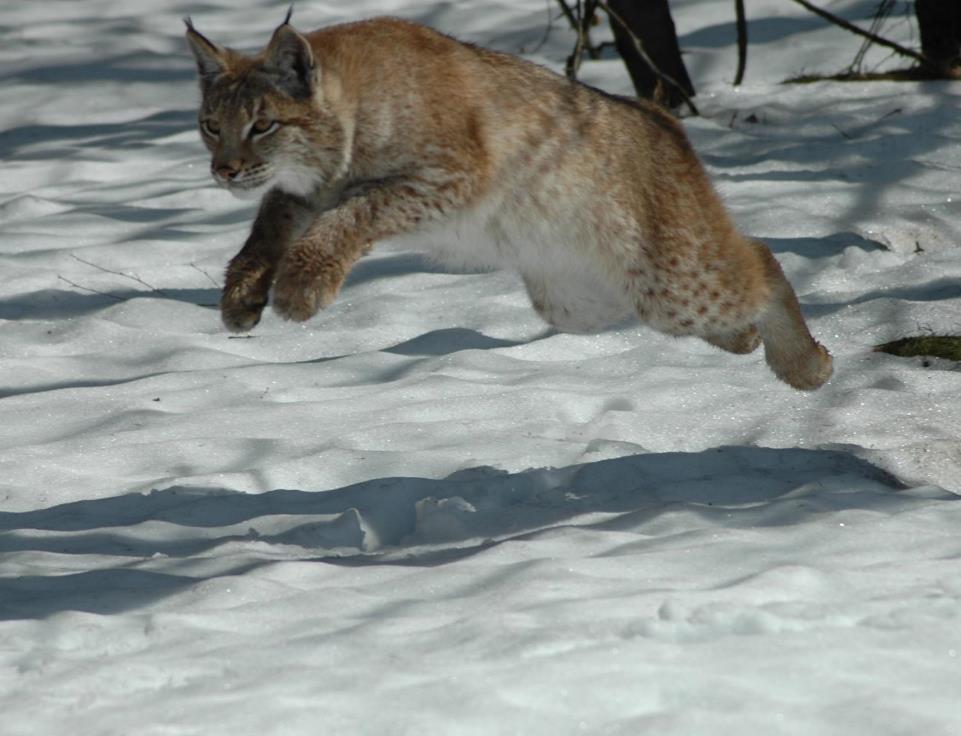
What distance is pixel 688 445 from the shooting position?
192 inches

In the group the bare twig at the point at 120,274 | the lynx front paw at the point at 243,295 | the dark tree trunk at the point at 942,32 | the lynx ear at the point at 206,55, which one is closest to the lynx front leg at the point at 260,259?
the lynx front paw at the point at 243,295

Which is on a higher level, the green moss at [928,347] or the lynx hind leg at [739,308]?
the lynx hind leg at [739,308]

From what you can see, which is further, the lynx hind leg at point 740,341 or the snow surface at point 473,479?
the lynx hind leg at point 740,341

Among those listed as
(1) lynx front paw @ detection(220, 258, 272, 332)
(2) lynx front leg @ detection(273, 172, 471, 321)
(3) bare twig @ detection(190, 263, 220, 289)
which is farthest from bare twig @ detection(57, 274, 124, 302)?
(2) lynx front leg @ detection(273, 172, 471, 321)

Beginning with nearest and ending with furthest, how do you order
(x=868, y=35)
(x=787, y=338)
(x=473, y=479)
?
1. (x=473, y=479)
2. (x=787, y=338)
3. (x=868, y=35)

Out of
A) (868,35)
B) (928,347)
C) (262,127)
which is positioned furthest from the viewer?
(868,35)

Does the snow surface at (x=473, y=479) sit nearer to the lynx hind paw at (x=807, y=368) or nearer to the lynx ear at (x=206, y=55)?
the lynx hind paw at (x=807, y=368)

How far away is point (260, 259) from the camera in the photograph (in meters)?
4.28

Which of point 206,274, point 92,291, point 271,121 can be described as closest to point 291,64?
point 271,121

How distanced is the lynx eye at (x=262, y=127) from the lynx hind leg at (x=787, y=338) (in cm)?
178

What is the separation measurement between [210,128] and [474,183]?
821mm

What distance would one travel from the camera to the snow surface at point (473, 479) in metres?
2.88

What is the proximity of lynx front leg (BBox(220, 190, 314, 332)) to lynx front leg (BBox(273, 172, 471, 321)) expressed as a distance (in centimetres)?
20

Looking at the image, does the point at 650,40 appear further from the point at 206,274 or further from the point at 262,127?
the point at 262,127
